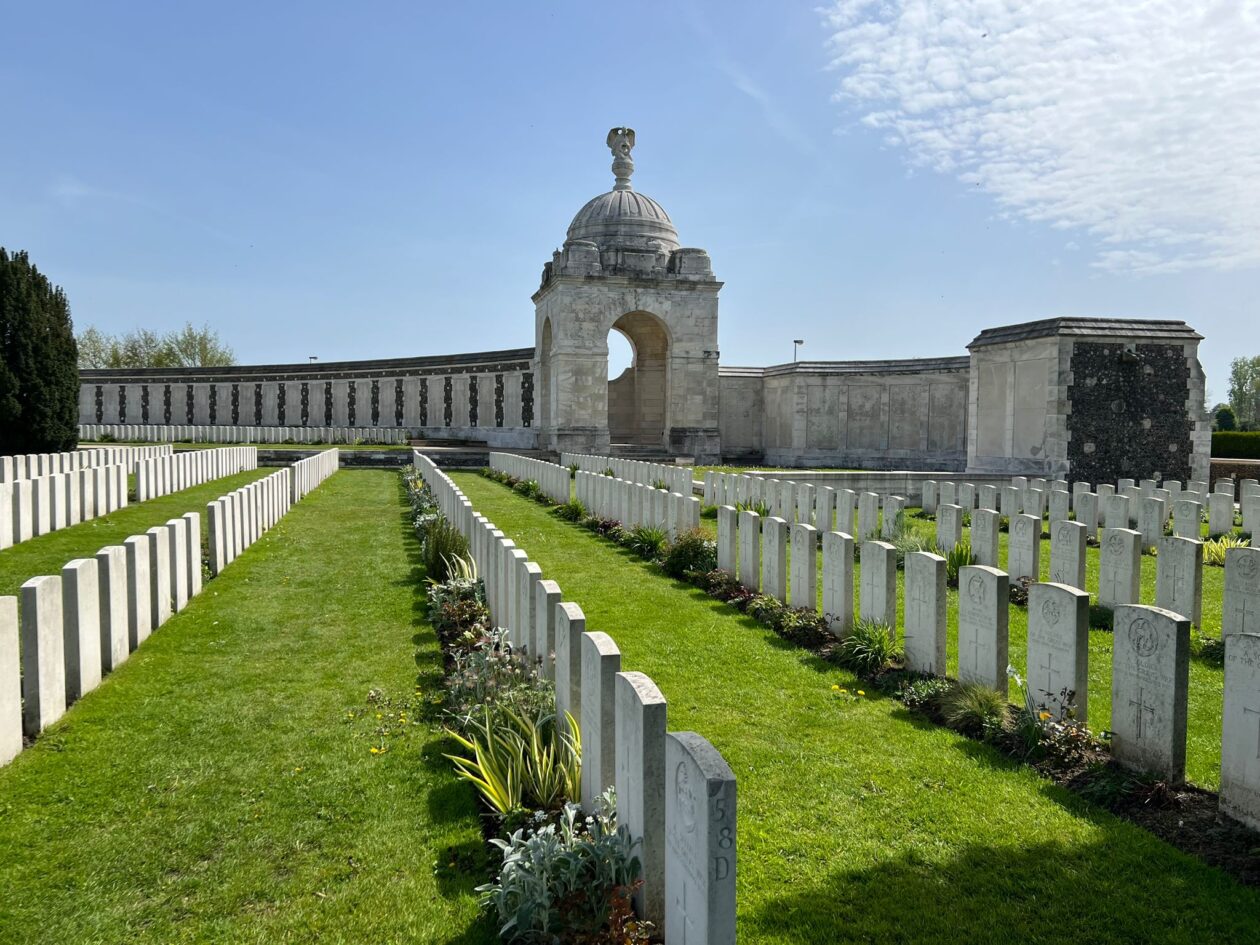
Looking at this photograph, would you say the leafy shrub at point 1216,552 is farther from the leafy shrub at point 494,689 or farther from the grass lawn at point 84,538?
the grass lawn at point 84,538

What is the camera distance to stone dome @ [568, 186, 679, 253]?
109 ft

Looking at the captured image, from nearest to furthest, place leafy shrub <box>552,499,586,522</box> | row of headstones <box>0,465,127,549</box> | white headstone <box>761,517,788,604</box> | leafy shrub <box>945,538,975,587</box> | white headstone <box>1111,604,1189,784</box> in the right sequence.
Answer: white headstone <box>1111,604,1189,784</box> → white headstone <box>761,517,788,604</box> → leafy shrub <box>945,538,975,587</box> → row of headstones <box>0,465,127,549</box> → leafy shrub <box>552,499,586,522</box>

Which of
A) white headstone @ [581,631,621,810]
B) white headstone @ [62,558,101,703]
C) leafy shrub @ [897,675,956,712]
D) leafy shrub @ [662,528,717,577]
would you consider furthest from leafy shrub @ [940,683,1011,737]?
white headstone @ [62,558,101,703]

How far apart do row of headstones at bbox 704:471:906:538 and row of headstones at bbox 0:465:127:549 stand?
29.8ft

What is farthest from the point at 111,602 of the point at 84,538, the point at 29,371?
the point at 29,371

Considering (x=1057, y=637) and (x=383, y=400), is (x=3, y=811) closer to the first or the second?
(x=1057, y=637)

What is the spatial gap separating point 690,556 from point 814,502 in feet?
13.2

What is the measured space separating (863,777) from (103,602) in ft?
16.7

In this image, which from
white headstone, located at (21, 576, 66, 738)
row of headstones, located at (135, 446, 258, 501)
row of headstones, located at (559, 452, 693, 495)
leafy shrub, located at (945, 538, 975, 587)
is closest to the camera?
white headstone, located at (21, 576, 66, 738)

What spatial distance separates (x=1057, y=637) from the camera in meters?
4.95

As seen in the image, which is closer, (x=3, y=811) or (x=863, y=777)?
(x=3, y=811)

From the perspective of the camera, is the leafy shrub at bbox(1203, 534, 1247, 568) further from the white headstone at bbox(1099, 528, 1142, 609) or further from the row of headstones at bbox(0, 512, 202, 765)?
the row of headstones at bbox(0, 512, 202, 765)

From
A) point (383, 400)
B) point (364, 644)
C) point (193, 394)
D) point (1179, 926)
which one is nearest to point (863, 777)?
point (1179, 926)

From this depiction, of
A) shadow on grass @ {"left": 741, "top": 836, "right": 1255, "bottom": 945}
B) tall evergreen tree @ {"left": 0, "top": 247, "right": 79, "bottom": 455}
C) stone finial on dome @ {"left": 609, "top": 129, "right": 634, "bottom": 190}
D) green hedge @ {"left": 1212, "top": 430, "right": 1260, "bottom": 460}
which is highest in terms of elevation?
stone finial on dome @ {"left": 609, "top": 129, "right": 634, "bottom": 190}
